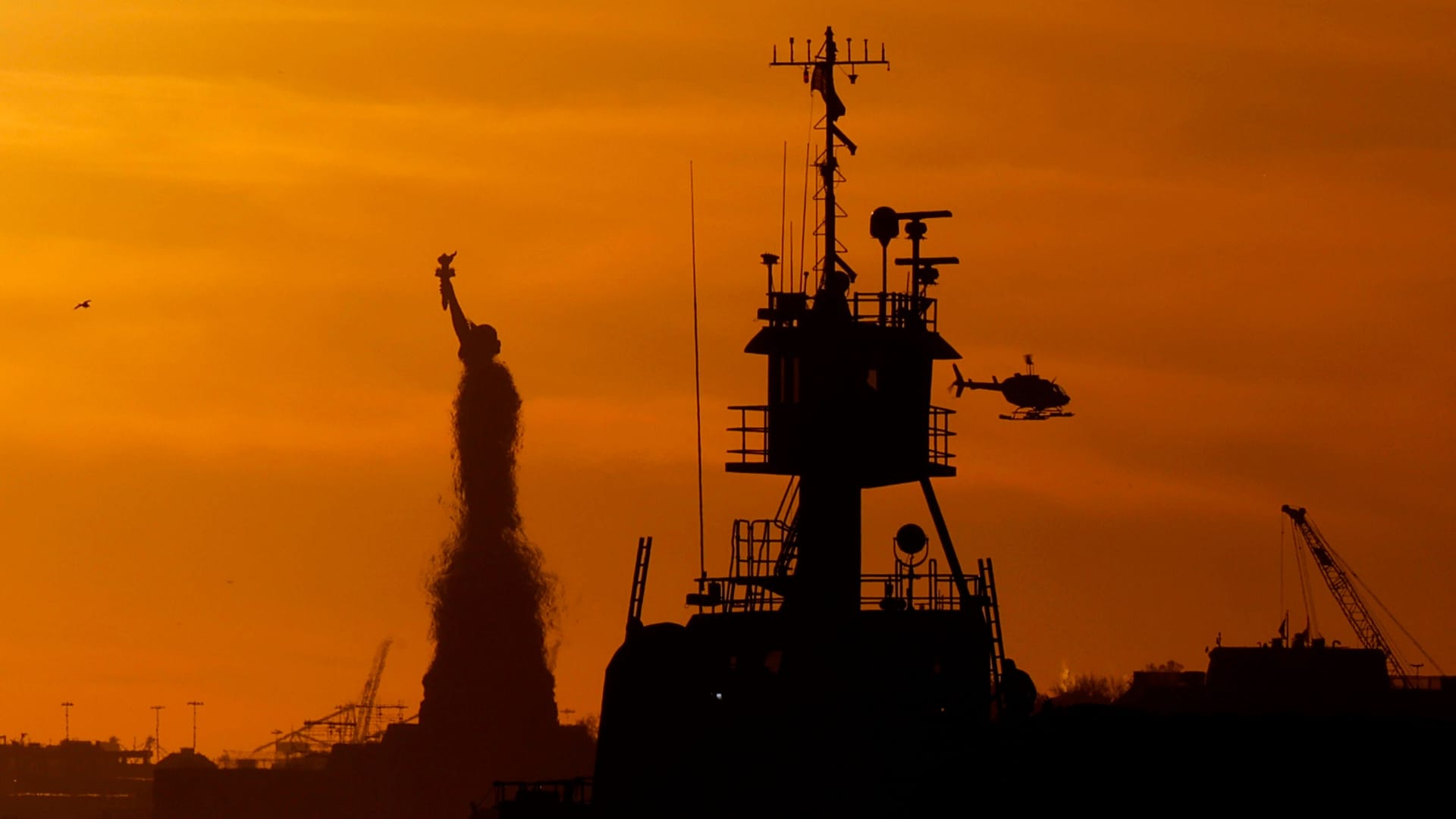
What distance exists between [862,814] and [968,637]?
19.6 feet

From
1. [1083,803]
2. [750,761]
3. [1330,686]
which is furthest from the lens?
[1330,686]

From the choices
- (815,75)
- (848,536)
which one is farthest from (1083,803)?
(815,75)

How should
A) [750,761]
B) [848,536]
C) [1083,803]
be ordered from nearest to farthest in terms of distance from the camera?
[1083,803] < [750,761] < [848,536]

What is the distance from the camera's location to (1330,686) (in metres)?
174

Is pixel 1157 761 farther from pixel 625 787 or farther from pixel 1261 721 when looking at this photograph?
pixel 625 787

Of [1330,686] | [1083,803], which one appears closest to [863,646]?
[1083,803]

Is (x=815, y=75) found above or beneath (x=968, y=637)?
above

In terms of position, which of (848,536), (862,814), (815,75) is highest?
(815,75)

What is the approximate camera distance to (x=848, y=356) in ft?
239

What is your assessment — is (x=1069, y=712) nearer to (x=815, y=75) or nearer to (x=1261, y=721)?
(x=1261, y=721)

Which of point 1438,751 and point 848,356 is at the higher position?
point 848,356

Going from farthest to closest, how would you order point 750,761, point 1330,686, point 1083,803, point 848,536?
point 1330,686
point 848,536
point 750,761
point 1083,803

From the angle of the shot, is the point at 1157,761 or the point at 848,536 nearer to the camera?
the point at 1157,761

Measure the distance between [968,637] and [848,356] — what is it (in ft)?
24.5
